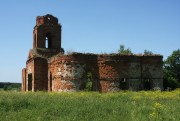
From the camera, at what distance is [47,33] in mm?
29250

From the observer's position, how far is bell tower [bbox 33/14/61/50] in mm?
28531

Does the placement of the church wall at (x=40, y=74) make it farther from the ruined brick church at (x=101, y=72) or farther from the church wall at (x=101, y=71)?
the church wall at (x=101, y=71)

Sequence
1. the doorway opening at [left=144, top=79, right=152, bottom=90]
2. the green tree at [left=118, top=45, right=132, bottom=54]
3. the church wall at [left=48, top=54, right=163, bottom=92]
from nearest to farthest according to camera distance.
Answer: the church wall at [left=48, top=54, right=163, bottom=92], the doorway opening at [left=144, top=79, right=152, bottom=90], the green tree at [left=118, top=45, right=132, bottom=54]

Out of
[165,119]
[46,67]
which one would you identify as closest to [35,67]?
[46,67]

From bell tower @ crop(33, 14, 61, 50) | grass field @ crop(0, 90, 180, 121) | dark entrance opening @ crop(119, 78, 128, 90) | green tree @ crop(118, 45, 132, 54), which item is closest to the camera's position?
grass field @ crop(0, 90, 180, 121)

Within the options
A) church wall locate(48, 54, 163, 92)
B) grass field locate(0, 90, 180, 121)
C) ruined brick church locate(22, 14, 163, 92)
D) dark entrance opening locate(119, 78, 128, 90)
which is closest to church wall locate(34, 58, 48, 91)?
ruined brick church locate(22, 14, 163, 92)

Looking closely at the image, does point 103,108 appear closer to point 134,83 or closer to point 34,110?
point 34,110

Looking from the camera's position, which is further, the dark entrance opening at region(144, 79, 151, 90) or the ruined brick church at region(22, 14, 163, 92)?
the dark entrance opening at region(144, 79, 151, 90)

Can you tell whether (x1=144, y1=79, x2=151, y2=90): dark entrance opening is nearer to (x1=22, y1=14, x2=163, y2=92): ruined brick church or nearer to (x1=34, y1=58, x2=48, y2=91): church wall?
(x1=22, y1=14, x2=163, y2=92): ruined brick church

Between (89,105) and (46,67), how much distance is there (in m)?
13.6

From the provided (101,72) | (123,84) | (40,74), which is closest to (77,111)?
(101,72)

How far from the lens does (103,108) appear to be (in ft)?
42.3

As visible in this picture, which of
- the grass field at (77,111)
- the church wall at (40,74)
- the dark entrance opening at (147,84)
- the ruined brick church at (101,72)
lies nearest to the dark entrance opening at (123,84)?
the ruined brick church at (101,72)

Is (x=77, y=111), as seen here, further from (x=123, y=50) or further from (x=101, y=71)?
(x=123, y=50)
